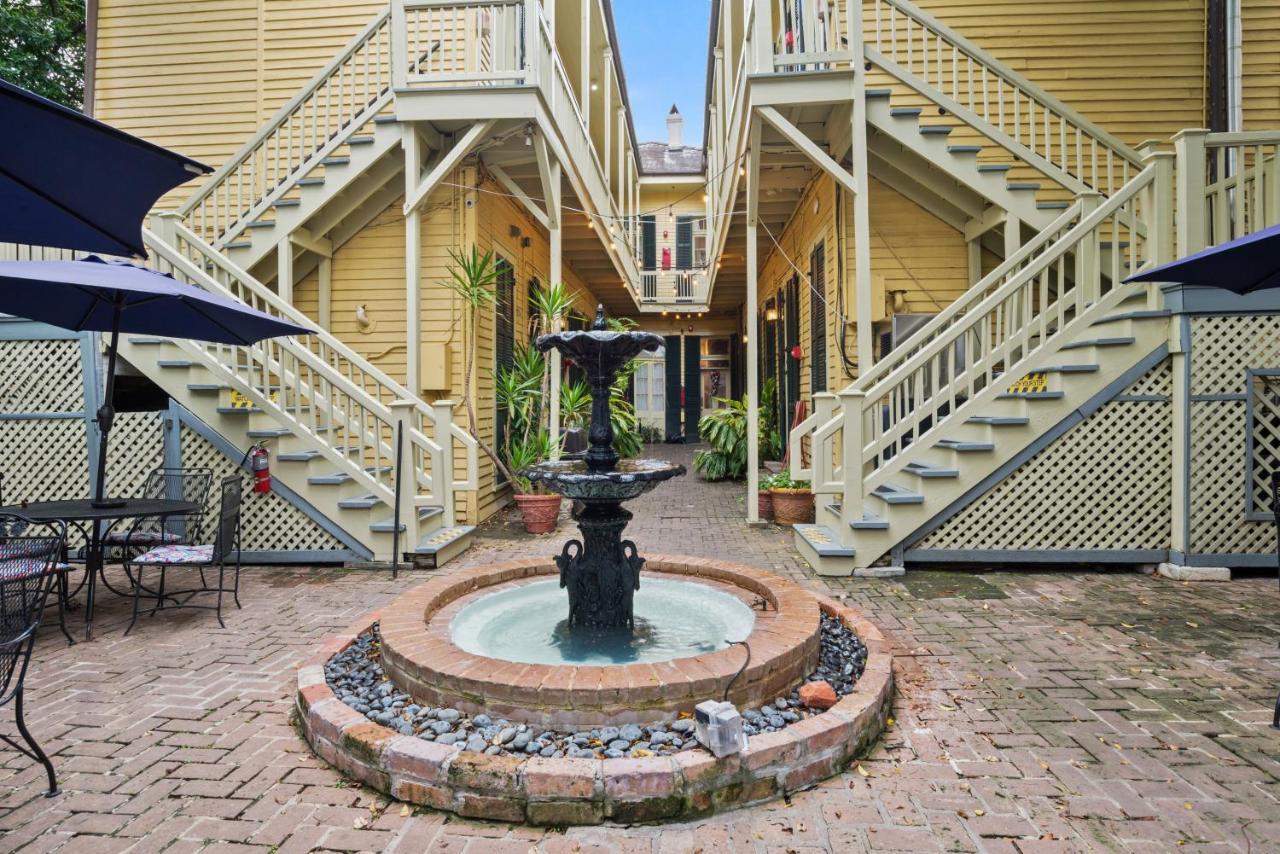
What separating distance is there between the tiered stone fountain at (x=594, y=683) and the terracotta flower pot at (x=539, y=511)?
2.75 m

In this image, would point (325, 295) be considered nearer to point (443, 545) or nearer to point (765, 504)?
point (443, 545)

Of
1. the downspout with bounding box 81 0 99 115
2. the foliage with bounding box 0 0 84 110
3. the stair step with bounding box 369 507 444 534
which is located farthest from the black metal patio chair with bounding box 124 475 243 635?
the foliage with bounding box 0 0 84 110

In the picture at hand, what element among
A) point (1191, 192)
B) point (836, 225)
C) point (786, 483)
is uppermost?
Result: point (836, 225)

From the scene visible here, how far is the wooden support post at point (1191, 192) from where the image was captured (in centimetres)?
535

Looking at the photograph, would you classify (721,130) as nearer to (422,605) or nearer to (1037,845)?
(422,605)

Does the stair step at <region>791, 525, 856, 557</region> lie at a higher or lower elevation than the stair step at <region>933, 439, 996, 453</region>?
lower

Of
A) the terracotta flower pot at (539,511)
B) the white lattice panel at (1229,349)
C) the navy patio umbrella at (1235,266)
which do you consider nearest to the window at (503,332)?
the terracotta flower pot at (539,511)

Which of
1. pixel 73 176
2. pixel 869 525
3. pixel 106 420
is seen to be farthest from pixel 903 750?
pixel 106 420

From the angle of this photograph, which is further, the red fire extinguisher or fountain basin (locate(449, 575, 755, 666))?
the red fire extinguisher

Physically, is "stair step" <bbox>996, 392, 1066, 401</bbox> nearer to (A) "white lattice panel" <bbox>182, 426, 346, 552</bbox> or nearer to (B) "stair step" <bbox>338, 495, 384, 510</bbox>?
(B) "stair step" <bbox>338, 495, 384, 510</bbox>

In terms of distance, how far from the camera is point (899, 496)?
546 cm

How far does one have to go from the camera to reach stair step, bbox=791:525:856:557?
17.8ft

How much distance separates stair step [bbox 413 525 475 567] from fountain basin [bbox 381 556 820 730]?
219cm

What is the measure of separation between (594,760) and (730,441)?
28.1 feet
